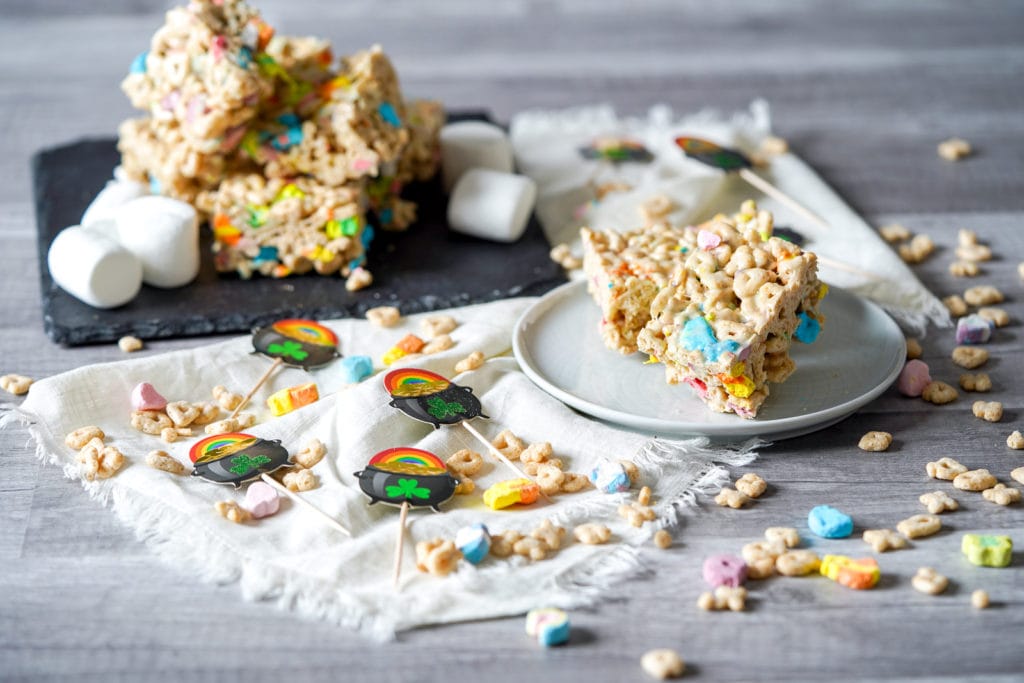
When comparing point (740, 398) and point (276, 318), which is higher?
point (740, 398)

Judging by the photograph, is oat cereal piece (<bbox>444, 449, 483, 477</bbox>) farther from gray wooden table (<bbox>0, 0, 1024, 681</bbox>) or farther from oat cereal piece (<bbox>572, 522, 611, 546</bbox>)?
gray wooden table (<bbox>0, 0, 1024, 681</bbox>)

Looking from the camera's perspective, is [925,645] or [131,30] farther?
[131,30]

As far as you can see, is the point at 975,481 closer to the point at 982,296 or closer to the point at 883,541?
the point at 883,541

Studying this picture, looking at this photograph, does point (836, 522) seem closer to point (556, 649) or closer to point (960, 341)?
point (556, 649)

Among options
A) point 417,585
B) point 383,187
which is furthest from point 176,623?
point 383,187

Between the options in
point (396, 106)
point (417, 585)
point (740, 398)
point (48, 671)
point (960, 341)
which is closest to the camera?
point (48, 671)

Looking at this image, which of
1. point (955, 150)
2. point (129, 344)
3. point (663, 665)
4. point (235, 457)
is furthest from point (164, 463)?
point (955, 150)

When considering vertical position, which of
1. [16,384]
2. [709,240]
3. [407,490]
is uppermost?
[709,240]
